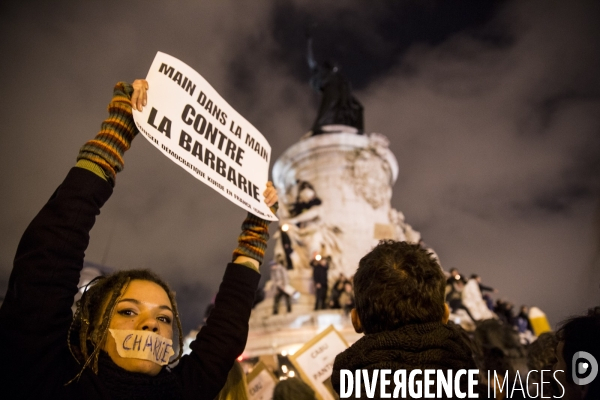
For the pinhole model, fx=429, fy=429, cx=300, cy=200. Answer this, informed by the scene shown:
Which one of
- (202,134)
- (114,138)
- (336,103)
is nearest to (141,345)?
(114,138)

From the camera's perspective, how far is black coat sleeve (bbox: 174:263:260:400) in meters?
2.06

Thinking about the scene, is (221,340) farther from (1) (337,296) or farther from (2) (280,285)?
(2) (280,285)

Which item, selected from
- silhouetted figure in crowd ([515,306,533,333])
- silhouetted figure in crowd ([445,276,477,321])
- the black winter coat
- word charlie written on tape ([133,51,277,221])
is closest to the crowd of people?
the black winter coat

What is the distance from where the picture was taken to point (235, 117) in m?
2.80

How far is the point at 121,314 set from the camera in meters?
1.90

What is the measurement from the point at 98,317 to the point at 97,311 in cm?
4

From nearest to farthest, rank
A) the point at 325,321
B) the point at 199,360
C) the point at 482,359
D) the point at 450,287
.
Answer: the point at 199,360 < the point at 482,359 < the point at 325,321 < the point at 450,287

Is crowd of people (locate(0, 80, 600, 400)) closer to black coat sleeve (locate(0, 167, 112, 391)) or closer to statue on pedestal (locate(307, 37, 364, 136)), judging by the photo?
black coat sleeve (locate(0, 167, 112, 391))

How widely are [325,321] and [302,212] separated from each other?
216 inches

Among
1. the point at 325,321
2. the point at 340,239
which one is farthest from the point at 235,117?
the point at 340,239

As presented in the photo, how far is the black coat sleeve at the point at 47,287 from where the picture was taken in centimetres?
140

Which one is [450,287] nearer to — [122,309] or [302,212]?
[302,212]

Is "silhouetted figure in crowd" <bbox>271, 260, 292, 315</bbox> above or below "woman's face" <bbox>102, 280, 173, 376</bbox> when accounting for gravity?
above

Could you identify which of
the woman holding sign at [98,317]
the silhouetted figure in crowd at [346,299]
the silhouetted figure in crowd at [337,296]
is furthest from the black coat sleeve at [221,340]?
the silhouetted figure in crowd at [337,296]
